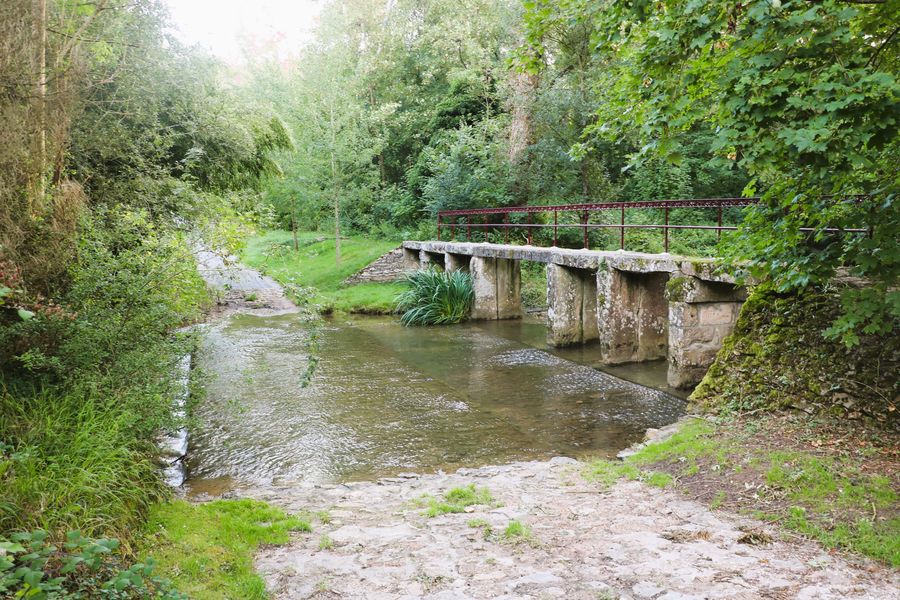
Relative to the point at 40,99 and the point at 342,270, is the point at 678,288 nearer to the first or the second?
the point at 40,99

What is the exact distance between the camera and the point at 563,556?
13.5 ft

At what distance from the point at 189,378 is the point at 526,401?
4.97 m

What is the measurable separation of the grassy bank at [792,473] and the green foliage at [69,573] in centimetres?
389

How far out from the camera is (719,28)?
13.2 feet

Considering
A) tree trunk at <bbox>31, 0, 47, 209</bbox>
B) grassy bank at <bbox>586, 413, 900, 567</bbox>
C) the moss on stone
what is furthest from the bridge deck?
tree trunk at <bbox>31, 0, 47, 209</bbox>

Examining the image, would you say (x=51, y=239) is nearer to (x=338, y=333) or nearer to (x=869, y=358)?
(x=869, y=358)

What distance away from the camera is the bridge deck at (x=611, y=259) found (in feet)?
29.8

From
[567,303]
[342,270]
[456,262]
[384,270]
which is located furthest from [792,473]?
[342,270]

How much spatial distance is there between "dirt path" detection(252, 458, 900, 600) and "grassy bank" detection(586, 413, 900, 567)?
21 centimetres

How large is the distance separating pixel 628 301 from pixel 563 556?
26.1 feet

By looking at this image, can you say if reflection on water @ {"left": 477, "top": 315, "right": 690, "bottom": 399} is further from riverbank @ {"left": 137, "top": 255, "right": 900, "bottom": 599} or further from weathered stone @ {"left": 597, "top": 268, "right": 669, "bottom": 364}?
riverbank @ {"left": 137, "top": 255, "right": 900, "bottom": 599}

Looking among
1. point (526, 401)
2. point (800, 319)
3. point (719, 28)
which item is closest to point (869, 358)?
point (800, 319)

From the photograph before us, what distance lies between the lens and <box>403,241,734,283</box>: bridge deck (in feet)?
29.8

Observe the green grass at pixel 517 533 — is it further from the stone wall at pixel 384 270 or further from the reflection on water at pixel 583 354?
the stone wall at pixel 384 270
